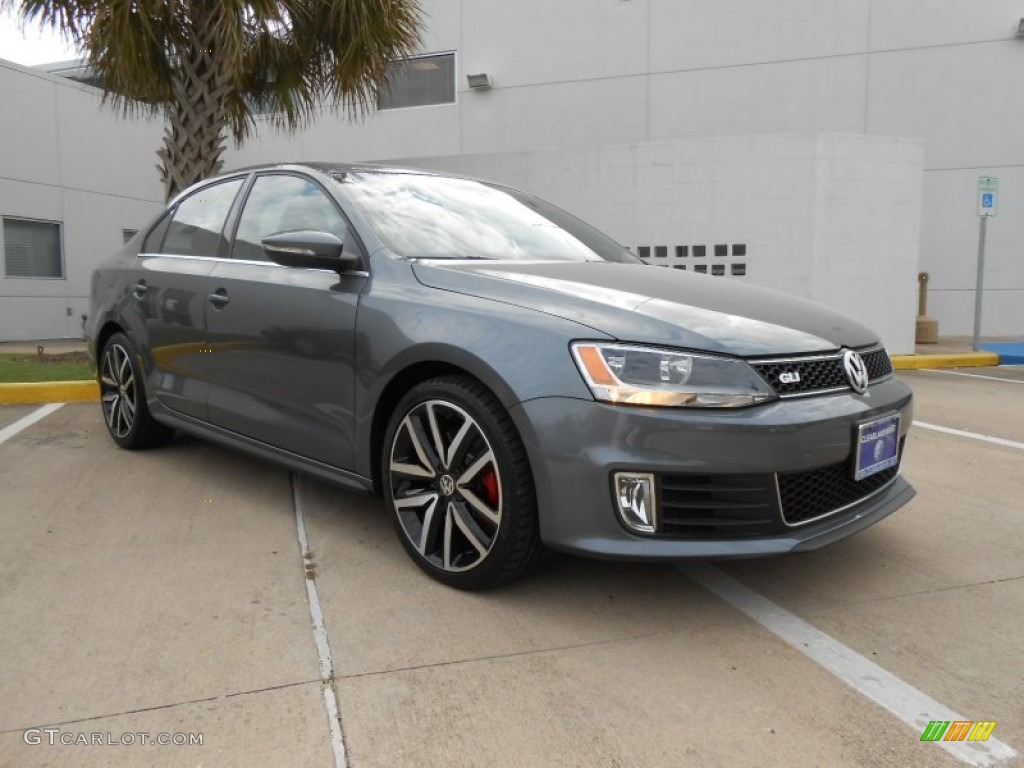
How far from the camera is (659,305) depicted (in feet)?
8.63

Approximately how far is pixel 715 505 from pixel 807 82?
1262 cm

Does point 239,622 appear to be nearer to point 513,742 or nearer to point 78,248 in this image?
point 513,742

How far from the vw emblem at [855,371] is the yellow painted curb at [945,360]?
25.9 feet

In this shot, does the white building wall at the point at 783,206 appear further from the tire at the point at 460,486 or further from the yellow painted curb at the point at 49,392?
the tire at the point at 460,486

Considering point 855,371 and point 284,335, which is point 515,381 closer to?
point 855,371

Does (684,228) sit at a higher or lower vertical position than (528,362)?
higher

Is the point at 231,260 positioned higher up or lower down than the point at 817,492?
higher up

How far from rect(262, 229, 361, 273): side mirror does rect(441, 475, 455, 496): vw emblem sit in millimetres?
941

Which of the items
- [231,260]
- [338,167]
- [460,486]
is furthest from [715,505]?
[231,260]

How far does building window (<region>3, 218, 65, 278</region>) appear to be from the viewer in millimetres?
12938

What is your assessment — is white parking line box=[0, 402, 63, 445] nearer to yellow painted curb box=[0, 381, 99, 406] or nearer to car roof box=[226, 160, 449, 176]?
yellow painted curb box=[0, 381, 99, 406]

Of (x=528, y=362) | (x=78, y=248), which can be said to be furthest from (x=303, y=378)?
(x=78, y=248)

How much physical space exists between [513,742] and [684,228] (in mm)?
9136

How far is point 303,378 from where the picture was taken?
3266 millimetres
